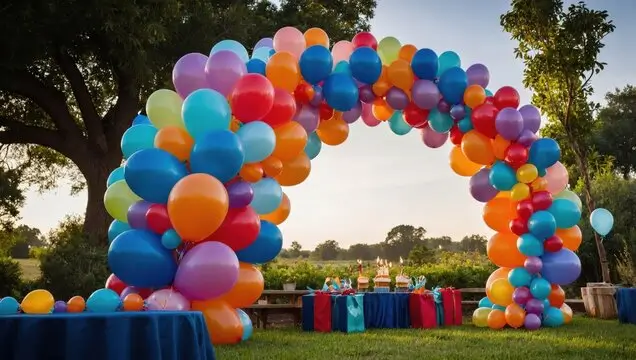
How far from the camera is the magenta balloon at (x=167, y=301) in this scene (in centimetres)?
643

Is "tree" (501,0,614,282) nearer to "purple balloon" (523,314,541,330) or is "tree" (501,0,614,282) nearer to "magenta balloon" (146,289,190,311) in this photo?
"purple balloon" (523,314,541,330)

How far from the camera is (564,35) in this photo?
12.4m

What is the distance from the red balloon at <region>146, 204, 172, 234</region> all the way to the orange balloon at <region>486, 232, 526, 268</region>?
5526 mm

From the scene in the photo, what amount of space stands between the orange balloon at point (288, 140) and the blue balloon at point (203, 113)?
1.05 metres

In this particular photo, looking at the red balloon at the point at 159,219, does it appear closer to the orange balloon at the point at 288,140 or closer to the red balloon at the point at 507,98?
the orange balloon at the point at 288,140

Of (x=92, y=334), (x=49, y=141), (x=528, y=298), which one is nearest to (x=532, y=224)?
(x=528, y=298)

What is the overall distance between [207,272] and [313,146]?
3712mm

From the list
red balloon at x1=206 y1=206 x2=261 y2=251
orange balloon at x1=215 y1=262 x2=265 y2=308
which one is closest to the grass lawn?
orange balloon at x1=215 y1=262 x2=265 y2=308

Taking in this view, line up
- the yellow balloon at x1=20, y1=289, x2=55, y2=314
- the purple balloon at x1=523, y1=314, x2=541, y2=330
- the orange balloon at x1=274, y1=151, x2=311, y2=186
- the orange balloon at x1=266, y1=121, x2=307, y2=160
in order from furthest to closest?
the purple balloon at x1=523, y1=314, x2=541, y2=330 → the orange balloon at x1=274, y1=151, x2=311, y2=186 → the orange balloon at x1=266, y1=121, x2=307, y2=160 → the yellow balloon at x1=20, y1=289, x2=55, y2=314

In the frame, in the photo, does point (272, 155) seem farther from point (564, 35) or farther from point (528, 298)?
point (564, 35)

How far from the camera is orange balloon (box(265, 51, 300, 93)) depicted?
8000 mm

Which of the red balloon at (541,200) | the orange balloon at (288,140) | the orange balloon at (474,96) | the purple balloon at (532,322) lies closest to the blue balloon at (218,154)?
the orange balloon at (288,140)

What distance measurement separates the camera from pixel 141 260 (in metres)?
6.62

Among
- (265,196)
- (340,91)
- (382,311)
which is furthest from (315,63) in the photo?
(382,311)
